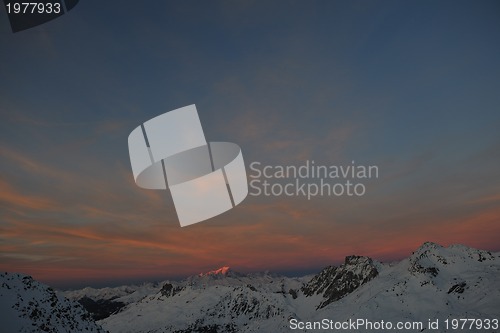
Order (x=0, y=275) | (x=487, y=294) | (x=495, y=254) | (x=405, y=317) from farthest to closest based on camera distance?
(x=495, y=254) < (x=405, y=317) < (x=487, y=294) < (x=0, y=275)

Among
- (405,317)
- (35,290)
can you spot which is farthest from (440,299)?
(35,290)

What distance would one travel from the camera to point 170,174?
39.1 m

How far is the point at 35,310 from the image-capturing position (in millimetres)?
61250

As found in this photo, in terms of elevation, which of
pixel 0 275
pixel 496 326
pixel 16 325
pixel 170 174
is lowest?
pixel 496 326

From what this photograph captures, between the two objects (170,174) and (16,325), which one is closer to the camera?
(170,174)

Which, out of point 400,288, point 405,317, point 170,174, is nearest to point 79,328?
point 170,174

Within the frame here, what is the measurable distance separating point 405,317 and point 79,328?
105090 millimetres

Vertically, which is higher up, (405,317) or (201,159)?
(201,159)

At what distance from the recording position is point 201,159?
40.1 m

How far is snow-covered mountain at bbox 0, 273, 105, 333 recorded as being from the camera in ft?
185

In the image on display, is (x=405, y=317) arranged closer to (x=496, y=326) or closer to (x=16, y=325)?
(x=496, y=326)

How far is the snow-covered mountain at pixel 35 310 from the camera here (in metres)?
Answer: 56.2

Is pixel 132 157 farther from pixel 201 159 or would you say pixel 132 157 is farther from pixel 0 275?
pixel 0 275

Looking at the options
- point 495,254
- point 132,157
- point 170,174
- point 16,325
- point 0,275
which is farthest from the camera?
point 495,254
